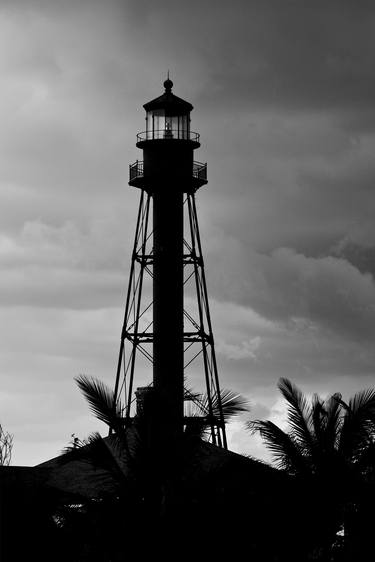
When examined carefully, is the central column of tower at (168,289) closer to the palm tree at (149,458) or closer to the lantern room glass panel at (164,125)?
the lantern room glass panel at (164,125)

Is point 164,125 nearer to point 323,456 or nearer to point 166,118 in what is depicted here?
point 166,118

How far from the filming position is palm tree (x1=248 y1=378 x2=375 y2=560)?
38.0 m

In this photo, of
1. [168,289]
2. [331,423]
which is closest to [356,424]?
[331,423]

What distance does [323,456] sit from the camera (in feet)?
125

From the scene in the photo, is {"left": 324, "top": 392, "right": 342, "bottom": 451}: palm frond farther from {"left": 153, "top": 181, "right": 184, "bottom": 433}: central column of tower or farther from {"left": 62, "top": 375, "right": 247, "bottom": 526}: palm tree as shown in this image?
{"left": 153, "top": 181, "right": 184, "bottom": 433}: central column of tower

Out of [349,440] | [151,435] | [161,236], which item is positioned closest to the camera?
[151,435]

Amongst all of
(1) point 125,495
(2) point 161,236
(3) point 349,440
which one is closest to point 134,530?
(1) point 125,495

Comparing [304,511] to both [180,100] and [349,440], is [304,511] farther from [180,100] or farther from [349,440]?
[180,100]

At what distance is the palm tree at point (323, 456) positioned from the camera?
38.0 meters

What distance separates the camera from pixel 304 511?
3816 cm

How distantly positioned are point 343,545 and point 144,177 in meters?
27.2

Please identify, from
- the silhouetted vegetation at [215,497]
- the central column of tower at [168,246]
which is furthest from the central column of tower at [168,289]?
the silhouetted vegetation at [215,497]

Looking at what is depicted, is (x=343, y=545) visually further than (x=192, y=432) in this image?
Yes

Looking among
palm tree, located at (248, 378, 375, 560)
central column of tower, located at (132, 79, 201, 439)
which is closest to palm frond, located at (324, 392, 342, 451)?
palm tree, located at (248, 378, 375, 560)
